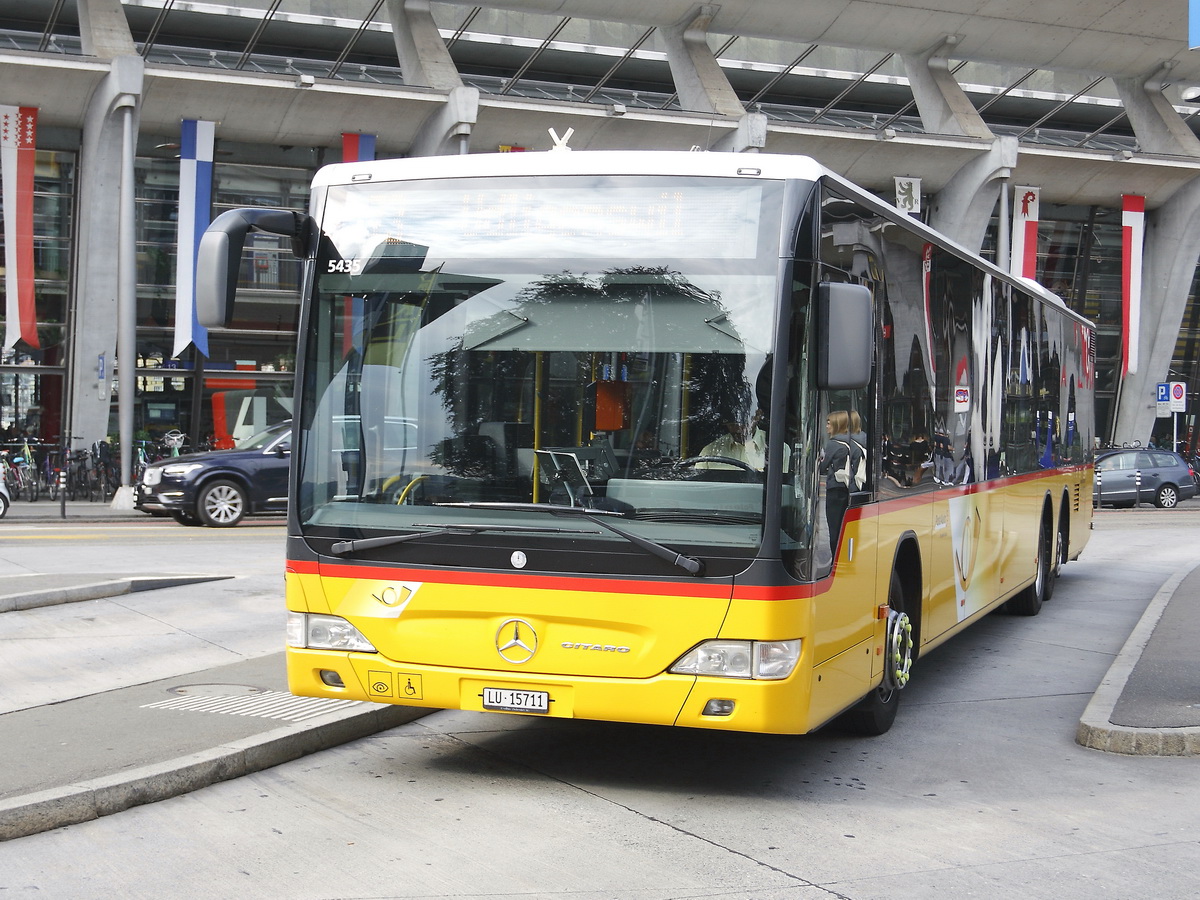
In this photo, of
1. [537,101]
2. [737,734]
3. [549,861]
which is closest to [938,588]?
[737,734]

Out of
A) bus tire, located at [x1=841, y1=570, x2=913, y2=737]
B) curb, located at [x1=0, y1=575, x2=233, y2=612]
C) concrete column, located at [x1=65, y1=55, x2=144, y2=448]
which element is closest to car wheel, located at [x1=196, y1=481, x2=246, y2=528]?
curb, located at [x1=0, y1=575, x2=233, y2=612]

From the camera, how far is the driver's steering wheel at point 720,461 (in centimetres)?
574

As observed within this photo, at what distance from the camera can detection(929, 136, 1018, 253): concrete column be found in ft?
115

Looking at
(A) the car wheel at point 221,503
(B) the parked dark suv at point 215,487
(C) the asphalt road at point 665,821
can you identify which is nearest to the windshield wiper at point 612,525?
(C) the asphalt road at point 665,821

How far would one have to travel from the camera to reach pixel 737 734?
24.9ft

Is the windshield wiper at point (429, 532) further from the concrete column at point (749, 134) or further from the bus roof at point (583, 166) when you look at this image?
the concrete column at point (749, 134)

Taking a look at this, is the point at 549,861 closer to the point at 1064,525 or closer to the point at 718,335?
the point at 718,335

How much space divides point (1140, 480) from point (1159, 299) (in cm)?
949

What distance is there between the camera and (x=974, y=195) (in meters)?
36.1

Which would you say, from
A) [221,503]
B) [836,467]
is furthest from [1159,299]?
[836,467]

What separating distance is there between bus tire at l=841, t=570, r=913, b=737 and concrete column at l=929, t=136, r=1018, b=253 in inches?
1180

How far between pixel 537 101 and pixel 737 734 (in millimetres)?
25353

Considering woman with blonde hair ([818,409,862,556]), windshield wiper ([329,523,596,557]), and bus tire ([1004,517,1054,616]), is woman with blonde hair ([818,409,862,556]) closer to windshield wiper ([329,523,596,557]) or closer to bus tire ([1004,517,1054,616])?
windshield wiper ([329,523,596,557])

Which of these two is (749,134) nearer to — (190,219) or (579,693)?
(190,219)
